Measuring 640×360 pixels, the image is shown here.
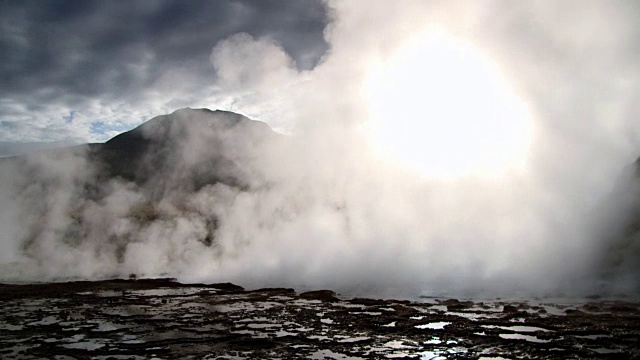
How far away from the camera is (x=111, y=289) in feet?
82.8

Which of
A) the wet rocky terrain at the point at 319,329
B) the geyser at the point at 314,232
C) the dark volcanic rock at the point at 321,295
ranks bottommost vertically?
the wet rocky terrain at the point at 319,329

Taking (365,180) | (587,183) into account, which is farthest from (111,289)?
(587,183)

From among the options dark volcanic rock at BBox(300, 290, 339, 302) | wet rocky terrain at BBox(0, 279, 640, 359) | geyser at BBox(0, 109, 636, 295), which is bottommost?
wet rocky terrain at BBox(0, 279, 640, 359)

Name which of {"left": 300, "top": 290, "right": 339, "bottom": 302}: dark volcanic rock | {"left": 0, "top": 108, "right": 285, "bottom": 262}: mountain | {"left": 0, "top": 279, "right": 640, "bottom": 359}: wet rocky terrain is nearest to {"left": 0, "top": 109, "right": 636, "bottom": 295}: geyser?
{"left": 0, "top": 108, "right": 285, "bottom": 262}: mountain

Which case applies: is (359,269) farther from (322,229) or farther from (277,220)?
(277,220)

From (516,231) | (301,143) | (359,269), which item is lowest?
(359,269)

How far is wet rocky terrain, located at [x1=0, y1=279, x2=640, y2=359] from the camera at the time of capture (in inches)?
440

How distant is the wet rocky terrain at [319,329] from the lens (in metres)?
11.2

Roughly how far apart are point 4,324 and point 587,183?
30281 mm

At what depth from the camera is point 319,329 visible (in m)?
13.8

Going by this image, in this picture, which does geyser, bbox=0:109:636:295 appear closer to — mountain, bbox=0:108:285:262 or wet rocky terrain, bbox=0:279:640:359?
mountain, bbox=0:108:285:262

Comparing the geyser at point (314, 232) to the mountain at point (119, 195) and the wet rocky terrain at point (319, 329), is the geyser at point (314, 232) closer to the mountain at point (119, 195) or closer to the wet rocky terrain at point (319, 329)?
the mountain at point (119, 195)

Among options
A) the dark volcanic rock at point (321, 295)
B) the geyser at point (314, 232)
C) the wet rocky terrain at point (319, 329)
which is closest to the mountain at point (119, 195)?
the geyser at point (314, 232)

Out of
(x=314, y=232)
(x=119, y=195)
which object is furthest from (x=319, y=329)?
(x=119, y=195)
